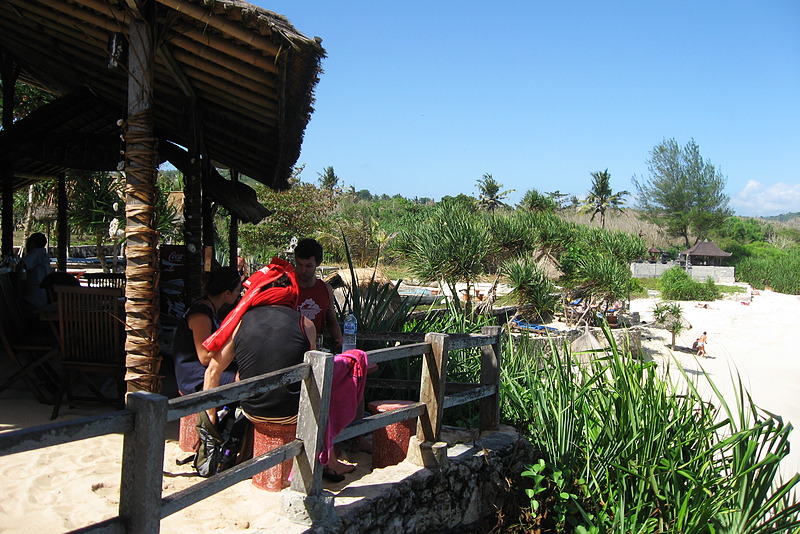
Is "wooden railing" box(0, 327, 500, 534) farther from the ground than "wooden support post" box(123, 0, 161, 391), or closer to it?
closer to it

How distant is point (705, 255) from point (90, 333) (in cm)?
4679

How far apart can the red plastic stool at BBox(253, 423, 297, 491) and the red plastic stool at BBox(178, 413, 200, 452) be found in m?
0.70

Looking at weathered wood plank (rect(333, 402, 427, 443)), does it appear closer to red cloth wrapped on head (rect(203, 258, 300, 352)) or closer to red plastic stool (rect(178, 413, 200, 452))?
red cloth wrapped on head (rect(203, 258, 300, 352))

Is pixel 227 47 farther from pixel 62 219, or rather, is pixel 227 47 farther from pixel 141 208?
pixel 62 219

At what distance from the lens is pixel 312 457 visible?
10.00 ft

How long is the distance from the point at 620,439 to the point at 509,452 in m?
0.85

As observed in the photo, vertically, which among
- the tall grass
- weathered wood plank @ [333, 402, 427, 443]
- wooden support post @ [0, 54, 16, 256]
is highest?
wooden support post @ [0, 54, 16, 256]

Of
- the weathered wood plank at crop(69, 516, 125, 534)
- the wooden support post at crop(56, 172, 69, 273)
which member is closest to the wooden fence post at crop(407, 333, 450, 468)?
the weathered wood plank at crop(69, 516, 125, 534)

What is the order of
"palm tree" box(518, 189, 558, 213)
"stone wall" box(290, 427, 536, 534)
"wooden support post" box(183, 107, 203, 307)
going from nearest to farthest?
"stone wall" box(290, 427, 536, 534), "wooden support post" box(183, 107, 203, 307), "palm tree" box(518, 189, 558, 213)

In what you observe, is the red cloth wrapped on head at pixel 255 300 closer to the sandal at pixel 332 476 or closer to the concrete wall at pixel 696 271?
the sandal at pixel 332 476

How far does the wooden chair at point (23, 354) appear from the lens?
4.76 meters

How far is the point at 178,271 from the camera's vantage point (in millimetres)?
6355

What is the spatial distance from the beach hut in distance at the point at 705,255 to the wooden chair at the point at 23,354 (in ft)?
147

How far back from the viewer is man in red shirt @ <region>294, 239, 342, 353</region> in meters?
4.42
